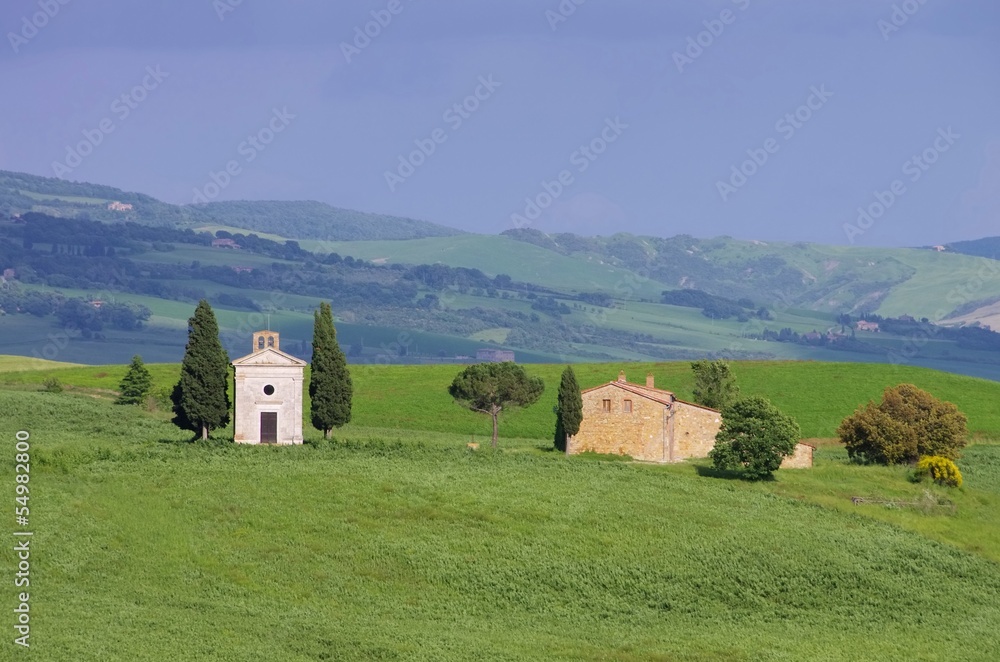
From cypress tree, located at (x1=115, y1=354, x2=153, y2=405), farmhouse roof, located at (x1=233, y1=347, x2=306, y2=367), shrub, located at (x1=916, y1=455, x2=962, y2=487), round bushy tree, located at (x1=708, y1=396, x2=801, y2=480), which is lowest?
shrub, located at (x1=916, y1=455, x2=962, y2=487)

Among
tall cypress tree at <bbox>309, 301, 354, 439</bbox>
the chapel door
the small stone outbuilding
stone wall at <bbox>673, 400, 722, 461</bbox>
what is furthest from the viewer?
stone wall at <bbox>673, 400, 722, 461</bbox>

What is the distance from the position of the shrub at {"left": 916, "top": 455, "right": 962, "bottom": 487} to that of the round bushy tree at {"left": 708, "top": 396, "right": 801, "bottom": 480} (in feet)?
26.3

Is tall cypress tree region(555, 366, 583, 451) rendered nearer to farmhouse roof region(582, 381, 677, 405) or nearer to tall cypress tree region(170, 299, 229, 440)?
farmhouse roof region(582, 381, 677, 405)

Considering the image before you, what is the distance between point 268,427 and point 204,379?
4.43 metres

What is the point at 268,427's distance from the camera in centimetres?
8050

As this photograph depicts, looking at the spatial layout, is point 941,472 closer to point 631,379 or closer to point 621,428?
point 621,428

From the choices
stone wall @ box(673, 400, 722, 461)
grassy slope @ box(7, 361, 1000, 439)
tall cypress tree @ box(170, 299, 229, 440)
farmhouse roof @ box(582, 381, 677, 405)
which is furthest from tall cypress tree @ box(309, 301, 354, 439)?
grassy slope @ box(7, 361, 1000, 439)

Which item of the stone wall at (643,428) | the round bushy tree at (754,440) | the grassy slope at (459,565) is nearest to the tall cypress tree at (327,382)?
the grassy slope at (459,565)

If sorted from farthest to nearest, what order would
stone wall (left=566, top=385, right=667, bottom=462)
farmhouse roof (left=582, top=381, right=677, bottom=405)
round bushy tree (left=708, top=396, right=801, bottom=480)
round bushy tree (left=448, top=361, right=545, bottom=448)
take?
round bushy tree (left=448, top=361, right=545, bottom=448), farmhouse roof (left=582, top=381, right=677, bottom=405), stone wall (left=566, top=385, right=667, bottom=462), round bushy tree (left=708, top=396, right=801, bottom=480)

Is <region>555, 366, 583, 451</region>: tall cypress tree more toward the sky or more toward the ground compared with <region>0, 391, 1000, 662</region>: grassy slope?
more toward the sky

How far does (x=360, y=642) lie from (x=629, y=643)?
33.0 feet

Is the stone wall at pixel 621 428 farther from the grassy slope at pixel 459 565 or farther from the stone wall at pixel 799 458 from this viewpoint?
the grassy slope at pixel 459 565

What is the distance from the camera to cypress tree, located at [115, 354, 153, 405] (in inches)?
4402

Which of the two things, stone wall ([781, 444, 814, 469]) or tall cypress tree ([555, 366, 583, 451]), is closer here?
tall cypress tree ([555, 366, 583, 451])
